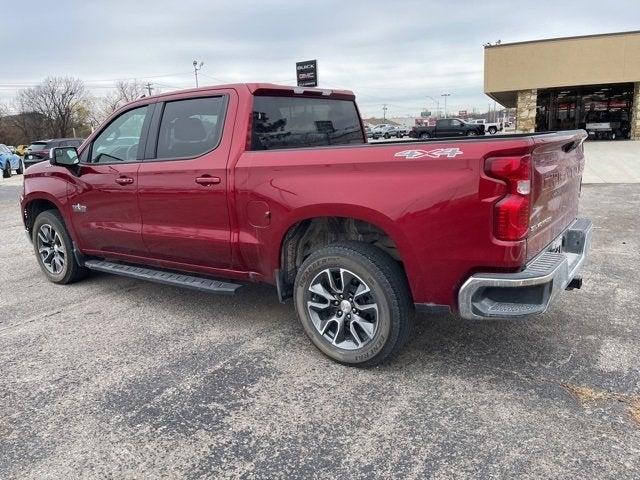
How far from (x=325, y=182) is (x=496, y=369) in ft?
5.34

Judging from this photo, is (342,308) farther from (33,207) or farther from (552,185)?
(33,207)

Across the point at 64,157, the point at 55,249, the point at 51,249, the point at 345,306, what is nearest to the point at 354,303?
the point at 345,306

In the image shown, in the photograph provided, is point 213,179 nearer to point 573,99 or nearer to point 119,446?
point 119,446

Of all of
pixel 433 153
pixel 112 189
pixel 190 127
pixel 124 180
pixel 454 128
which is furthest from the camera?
pixel 454 128

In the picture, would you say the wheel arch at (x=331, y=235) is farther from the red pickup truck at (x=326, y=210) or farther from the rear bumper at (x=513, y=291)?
the rear bumper at (x=513, y=291)

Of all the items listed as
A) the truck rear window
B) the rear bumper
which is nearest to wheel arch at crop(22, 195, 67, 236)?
the truck rear window

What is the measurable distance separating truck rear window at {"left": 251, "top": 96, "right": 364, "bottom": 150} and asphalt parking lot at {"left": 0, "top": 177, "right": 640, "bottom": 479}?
1472 millimetres

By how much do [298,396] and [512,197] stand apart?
1669 mm

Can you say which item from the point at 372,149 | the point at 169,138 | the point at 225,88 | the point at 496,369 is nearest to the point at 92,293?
the point at 169,138

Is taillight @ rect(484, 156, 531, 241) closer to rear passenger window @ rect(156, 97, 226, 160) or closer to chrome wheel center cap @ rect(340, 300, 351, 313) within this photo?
chrome wheel center cap @ rect(340, 300, 351, 313)

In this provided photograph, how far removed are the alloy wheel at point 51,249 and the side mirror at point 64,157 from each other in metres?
0.92

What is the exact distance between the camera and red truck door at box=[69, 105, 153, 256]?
4.57 m

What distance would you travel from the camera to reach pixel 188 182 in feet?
13.3

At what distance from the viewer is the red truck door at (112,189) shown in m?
4.57
